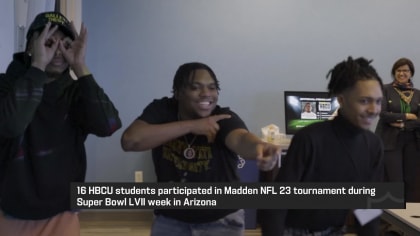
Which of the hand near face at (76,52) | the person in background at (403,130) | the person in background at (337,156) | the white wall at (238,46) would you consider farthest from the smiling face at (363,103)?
the white wall at (238,46)

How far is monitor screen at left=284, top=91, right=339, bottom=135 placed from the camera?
3.73 metres

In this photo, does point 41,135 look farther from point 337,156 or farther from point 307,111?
point 307,111

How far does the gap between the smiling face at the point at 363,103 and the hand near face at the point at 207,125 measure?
1.19 feet

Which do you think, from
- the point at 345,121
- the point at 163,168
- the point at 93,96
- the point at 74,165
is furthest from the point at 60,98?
the point at 345,121

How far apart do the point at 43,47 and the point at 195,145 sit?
524 millimetres

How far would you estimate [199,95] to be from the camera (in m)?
1.23

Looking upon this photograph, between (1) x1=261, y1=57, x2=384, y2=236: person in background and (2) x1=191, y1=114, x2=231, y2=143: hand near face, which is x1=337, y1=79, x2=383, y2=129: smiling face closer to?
(1) x1=261, y1=57, x2=384, y2=236: person in background

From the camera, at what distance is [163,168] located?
1295 mm

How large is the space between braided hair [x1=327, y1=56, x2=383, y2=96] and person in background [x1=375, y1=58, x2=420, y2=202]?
216 cm

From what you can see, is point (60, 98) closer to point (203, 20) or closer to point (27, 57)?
point (27, 57)

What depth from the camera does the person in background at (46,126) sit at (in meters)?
1.08

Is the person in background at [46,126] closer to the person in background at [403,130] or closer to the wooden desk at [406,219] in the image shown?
the wooden desk at [406,219]

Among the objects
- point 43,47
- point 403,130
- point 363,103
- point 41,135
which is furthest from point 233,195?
point 403,130

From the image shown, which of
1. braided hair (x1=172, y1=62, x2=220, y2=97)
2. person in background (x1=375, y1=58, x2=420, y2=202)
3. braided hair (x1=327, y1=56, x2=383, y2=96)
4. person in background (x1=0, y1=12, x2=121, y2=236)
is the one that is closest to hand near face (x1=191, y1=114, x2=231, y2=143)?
braided hair (x1=172, y1=62, x2=220, y2=97)
